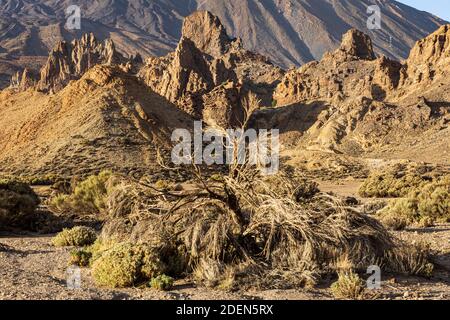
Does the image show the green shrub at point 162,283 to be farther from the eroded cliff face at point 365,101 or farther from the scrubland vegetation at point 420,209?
the eroded cliff face at point 365,101

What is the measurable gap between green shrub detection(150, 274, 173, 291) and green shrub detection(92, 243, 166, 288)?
1.48 ft

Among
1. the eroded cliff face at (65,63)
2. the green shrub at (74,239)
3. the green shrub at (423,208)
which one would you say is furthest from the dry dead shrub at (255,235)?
the eroded cliff face at (65,63)

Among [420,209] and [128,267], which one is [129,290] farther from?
[420,209]

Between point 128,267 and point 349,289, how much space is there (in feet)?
12.7

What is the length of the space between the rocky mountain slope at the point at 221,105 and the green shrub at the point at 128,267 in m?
3.40

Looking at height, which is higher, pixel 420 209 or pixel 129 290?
pixel 420 209

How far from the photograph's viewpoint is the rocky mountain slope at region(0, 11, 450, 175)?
1356 inches

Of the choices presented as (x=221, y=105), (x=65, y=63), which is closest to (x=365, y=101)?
(x=221, y=105)

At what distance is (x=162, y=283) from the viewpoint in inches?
380

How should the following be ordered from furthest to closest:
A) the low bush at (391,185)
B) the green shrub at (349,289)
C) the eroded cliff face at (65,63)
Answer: the eroded cliff face at (65,63)
the low bush at (391,185)
the green shrub at (349,289)

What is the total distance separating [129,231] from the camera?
40.7 ft

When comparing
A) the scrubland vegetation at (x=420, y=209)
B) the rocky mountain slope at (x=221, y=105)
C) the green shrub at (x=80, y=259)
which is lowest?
the green shrub at (x=80, y=259)

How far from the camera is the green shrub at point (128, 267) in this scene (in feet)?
32.9

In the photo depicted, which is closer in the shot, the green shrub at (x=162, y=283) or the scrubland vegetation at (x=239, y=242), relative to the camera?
the green shrub at (x=162, y=283)
